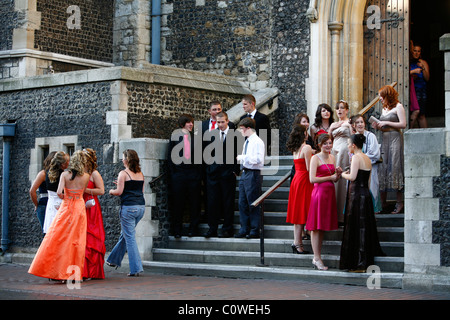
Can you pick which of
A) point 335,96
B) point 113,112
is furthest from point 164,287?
point 335,96

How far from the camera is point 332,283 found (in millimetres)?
9734

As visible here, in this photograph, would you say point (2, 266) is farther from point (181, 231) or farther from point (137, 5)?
point (137, 5)

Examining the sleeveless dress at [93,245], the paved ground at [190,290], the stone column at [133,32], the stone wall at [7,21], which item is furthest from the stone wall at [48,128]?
the stone column at [133,32]

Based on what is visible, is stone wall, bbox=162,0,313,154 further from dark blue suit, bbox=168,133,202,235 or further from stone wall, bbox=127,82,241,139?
dark blue suit, bbox=168,133,202,235

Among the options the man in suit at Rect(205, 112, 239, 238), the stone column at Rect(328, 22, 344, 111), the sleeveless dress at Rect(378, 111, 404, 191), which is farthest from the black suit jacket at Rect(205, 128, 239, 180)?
the stone column at Rect(328, 22, 344, 111)

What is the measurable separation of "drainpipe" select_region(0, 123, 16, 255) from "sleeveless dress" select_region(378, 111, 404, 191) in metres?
6.61

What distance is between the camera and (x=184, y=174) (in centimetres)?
1200

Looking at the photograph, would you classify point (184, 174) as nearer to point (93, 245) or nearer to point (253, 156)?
point (253, 156)

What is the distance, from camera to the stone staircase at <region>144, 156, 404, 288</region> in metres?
9.77

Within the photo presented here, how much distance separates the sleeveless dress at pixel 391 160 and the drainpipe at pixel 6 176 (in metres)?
6.61

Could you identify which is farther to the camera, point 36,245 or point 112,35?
point 112,35

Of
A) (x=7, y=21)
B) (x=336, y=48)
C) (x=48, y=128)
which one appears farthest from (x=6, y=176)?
(x=336, y=48)

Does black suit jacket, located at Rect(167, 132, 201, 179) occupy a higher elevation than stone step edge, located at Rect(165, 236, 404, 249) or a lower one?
higher

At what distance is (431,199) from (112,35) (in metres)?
10.3
